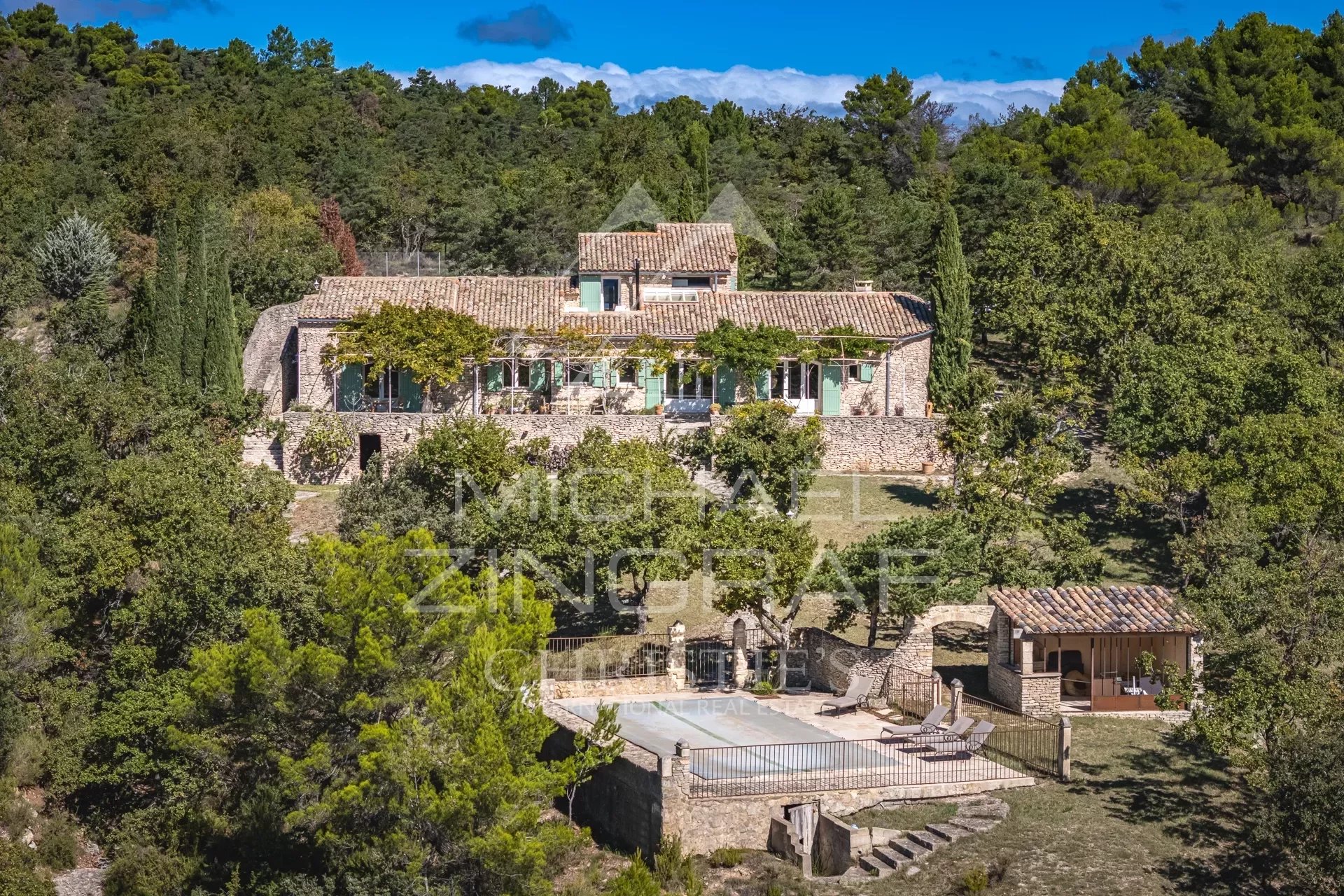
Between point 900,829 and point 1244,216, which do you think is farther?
point 1244,216

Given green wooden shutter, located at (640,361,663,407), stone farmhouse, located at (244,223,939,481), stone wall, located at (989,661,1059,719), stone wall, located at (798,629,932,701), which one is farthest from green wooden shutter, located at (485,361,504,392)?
stone wall, located at (989,661,1059,719)

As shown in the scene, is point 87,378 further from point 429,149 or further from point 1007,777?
point 429,149

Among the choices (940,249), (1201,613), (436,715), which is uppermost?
(940,249)

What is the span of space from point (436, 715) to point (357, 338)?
2015 cm

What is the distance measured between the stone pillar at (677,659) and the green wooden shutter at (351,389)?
53.4 feet

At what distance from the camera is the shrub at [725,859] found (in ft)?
83.8

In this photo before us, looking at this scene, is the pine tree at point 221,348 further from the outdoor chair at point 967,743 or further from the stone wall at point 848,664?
the outdoor chair at point 967,743

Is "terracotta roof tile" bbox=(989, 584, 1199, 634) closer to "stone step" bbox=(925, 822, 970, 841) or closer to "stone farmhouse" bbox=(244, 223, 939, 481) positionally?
"stone step" bbox=(925, 822, 970, 841)

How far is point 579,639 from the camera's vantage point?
33219 millimetres

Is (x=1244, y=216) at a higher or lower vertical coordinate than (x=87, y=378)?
higher

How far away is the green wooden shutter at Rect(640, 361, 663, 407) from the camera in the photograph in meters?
45.3

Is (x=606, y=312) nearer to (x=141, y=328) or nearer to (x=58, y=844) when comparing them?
(x=141, y=328)

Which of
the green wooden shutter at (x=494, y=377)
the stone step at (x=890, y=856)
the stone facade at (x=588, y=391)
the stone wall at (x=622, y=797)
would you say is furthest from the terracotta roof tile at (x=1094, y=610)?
the green wooden shutter at (x=494, y=377)

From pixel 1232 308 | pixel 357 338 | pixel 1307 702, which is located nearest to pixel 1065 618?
pixel 1307 702
